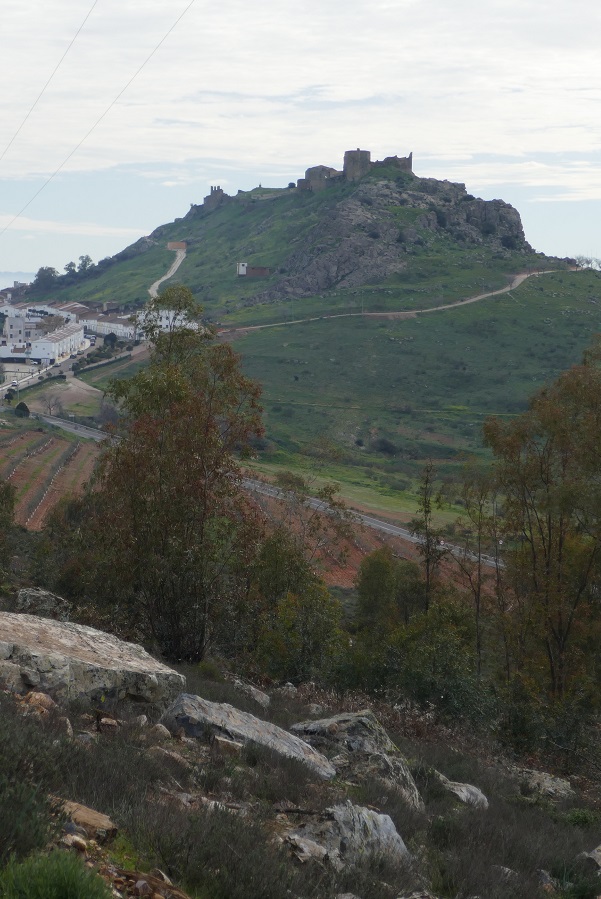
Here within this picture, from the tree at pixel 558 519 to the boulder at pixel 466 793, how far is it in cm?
1005

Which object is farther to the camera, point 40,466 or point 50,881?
point 40,466

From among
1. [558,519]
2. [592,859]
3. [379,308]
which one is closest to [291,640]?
[558,519]

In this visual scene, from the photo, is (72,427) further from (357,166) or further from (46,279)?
(46,279)

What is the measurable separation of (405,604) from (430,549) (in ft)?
18.6

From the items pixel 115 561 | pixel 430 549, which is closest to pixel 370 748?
pixel 115 561

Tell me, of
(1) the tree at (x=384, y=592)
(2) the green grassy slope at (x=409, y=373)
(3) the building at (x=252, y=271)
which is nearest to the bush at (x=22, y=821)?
(1) the tree at (x=384, y=592)

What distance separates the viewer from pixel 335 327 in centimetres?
10188

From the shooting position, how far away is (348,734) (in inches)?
348

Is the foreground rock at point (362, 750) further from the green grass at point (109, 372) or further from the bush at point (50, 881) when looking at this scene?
the green grass at point (109, 372)

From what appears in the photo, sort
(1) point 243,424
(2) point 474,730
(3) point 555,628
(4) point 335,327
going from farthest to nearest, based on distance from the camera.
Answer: (4) point 335,327 < (3) point 555,628 < (1) point 243,424 < (2) point 474,730

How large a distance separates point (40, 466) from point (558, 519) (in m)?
35.2

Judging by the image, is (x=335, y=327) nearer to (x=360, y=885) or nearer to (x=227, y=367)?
(x=227, y=367)

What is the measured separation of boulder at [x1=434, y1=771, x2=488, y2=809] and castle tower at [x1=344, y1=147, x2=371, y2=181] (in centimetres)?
15875

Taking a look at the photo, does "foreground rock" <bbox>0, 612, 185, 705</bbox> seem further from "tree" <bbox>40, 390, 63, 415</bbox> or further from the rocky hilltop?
the rocky hilltop
